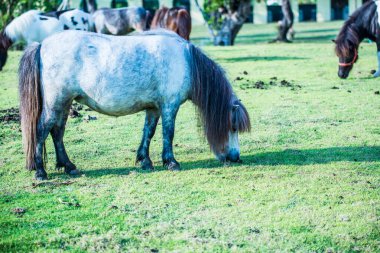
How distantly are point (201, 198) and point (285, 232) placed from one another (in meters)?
1.20

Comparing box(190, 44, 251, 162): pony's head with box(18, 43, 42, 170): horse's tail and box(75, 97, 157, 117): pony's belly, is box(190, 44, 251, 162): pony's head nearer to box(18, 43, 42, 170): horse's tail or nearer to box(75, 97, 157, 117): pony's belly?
box(75, 97, 157, 117): pony's belly

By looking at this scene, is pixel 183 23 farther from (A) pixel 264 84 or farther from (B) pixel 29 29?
(A) pixel 264 84

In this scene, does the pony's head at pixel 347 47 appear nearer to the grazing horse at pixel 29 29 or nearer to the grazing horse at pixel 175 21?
the grazing horse at pixel 175 21

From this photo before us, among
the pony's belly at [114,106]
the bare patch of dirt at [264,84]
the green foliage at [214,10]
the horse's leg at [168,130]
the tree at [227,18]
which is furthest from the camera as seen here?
the green foliage at [214,10]

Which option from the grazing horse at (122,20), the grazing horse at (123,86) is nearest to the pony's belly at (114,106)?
the grazing horse at (123,86)

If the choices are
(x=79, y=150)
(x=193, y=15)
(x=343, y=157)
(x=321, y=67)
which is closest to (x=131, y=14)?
(x=321, y=67)

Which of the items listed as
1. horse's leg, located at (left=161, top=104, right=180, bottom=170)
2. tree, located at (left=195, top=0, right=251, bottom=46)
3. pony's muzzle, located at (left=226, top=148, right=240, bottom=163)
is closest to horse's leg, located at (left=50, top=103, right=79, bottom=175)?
horse's leg, located at (left=161, top=104, right=180, bottom=170)

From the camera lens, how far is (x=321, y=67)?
16.5 metres

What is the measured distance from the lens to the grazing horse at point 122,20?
1952 centimetres

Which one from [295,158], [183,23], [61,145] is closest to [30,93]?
[61,145]

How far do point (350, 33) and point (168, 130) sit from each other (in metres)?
8.64

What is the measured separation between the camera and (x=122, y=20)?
19688 mm

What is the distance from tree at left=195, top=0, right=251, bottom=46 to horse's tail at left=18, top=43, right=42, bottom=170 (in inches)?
870

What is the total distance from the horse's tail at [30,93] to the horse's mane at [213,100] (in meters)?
1.88
